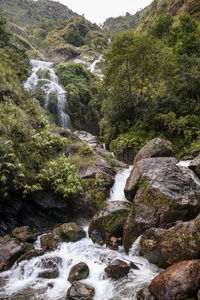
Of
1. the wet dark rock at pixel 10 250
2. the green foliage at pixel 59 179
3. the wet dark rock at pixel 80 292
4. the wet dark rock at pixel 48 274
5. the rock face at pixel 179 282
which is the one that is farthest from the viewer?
the green foliage at pixel 59 179

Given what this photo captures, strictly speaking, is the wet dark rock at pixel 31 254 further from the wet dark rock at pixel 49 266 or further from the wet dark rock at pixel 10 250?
the wet dark rock at pixel 49 266

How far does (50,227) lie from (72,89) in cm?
2248

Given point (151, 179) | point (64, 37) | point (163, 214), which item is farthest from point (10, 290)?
point (64, 37)

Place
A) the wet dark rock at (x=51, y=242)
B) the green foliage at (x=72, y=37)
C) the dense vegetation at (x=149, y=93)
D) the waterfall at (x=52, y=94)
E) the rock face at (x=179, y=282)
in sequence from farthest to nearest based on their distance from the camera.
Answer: the green foliage at (x=72, y=37)
the waterfall at (x=52, y=94)
the dense vegetation at (x=149, y=93)
the wet dark rock at (x=51, y=242)
the rock face at (x=179, y=282)

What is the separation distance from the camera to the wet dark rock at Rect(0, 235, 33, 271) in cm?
538

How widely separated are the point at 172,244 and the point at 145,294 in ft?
4.15

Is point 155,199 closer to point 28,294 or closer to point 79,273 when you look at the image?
point 79,273

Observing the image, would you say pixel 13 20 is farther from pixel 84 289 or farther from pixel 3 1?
pixel 84 289

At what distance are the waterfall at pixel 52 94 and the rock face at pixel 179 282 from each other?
64.0 ft

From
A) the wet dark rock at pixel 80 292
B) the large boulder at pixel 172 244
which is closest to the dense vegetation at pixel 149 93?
the large boulder at pixel 172 244

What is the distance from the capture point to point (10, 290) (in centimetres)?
462

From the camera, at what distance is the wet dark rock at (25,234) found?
6.59 metres

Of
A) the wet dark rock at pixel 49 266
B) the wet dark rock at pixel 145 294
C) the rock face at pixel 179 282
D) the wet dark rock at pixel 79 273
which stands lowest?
the wet dark rock at pixel 49 266

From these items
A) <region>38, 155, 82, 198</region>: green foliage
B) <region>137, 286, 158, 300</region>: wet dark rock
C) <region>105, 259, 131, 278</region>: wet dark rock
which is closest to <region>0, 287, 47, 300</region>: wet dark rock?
<region>105, 259, 131, 278</region>: wet dark rock
